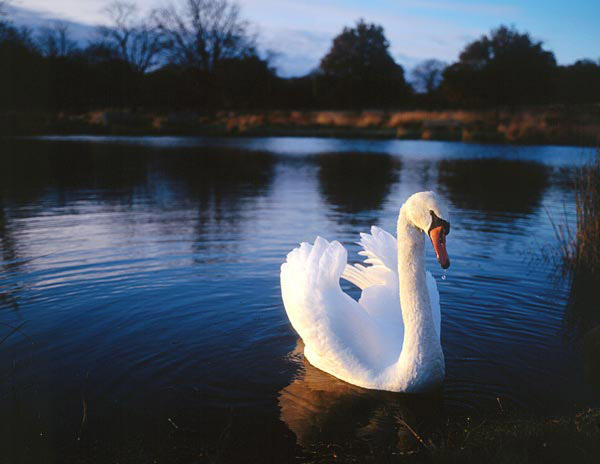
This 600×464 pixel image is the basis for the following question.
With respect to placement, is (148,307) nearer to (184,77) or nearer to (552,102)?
(552,102)

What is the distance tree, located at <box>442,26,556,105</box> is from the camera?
46.5 m

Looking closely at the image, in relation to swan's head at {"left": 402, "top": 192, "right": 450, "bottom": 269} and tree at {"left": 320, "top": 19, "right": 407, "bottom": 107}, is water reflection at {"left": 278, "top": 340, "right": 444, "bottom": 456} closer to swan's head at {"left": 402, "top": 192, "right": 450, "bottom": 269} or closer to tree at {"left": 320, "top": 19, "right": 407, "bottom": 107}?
swan's head at {"left": 402, "top": 192, "right": 450, "bottom": 269}

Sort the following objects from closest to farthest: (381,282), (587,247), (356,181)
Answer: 1. (381,282)
2. (587,247)
3. (356,181)

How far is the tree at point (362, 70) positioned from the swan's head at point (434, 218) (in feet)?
175

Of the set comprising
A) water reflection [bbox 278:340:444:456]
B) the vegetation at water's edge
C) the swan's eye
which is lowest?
water reflection [bbox 278:340:444:456]

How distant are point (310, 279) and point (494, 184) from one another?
48.3ft

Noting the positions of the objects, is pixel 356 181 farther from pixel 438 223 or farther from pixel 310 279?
pixel 438 223

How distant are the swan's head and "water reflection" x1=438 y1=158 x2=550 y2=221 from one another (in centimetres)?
893

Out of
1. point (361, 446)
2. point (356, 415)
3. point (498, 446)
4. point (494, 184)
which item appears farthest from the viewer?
point (494, 184)

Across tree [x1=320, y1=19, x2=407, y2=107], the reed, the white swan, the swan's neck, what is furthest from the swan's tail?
tree [x1=320, y1=19, x2=407, y2=107]

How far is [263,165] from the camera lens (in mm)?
22969

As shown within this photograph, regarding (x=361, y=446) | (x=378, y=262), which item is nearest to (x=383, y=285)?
(x=378, y=262)

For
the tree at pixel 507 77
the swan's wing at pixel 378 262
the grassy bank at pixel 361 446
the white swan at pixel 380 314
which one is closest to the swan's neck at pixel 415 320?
the white swan at pixel 380 314

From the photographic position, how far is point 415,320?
170 inches
